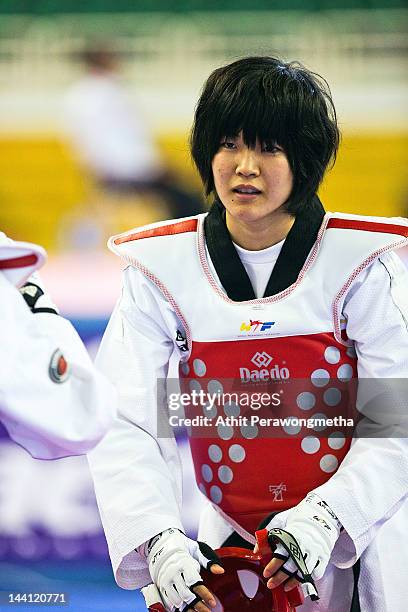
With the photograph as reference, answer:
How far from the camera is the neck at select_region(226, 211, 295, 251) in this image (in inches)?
84.1

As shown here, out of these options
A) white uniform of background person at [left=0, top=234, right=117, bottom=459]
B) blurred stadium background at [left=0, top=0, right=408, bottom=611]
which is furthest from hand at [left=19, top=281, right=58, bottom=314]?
blurred stadium background at [left=0, top=0, right=408, bottom=611]

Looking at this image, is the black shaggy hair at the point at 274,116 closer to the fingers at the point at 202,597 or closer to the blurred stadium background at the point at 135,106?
the fingers at the point at 202,597

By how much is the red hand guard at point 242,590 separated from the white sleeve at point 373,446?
0.17 meters

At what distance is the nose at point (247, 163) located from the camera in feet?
6.60

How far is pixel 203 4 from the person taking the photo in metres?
3.40

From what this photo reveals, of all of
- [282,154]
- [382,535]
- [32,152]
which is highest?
[282,154]

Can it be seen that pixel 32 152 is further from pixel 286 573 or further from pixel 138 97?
pixel 286 573

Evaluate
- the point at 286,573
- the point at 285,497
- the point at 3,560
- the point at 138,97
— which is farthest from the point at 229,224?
the point at 3,560

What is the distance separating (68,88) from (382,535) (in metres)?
1.97

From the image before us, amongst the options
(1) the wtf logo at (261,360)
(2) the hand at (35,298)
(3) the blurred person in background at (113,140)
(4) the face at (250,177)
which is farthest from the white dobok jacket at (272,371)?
(3) the blurred person in background at (113,140)

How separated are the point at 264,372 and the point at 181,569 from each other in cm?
45

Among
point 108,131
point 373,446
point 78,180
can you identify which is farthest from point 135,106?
point 373,446

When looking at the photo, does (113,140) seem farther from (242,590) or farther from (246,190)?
(242,590)

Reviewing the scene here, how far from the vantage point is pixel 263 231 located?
2.14 metres
